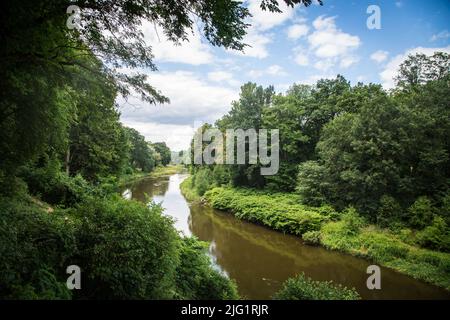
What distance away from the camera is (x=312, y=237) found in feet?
63.0

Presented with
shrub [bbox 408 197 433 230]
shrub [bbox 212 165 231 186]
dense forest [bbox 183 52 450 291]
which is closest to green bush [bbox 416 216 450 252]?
dense forest [bbox 183 52 450 291]

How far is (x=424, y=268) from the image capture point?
13680 mm

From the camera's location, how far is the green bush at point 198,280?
28.8ft

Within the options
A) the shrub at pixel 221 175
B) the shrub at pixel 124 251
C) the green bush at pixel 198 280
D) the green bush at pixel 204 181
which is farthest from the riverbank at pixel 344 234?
the shrub at pixel 124 251

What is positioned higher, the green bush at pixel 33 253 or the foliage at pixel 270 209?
the green bush at pixel 33 253

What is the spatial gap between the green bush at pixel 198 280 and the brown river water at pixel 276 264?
1.00 m

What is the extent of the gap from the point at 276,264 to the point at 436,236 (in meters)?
8.25

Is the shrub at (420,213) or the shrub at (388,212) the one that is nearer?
the shrub at (420,213)

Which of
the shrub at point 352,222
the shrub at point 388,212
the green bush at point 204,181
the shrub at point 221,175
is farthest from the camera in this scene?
the green bush at point 204,181

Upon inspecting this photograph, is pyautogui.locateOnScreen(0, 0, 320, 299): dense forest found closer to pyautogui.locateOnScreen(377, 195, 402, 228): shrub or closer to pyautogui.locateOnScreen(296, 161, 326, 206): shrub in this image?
pyautogui.locateOnScreen(377, 195, 402, 228): shrub

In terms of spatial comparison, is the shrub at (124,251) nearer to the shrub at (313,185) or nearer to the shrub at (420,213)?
the shrub at (420,213)

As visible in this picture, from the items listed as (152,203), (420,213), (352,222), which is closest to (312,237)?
(352,222)

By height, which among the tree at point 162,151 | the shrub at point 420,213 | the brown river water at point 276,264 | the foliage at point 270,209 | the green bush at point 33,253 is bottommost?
the brown river water at point 276,264
